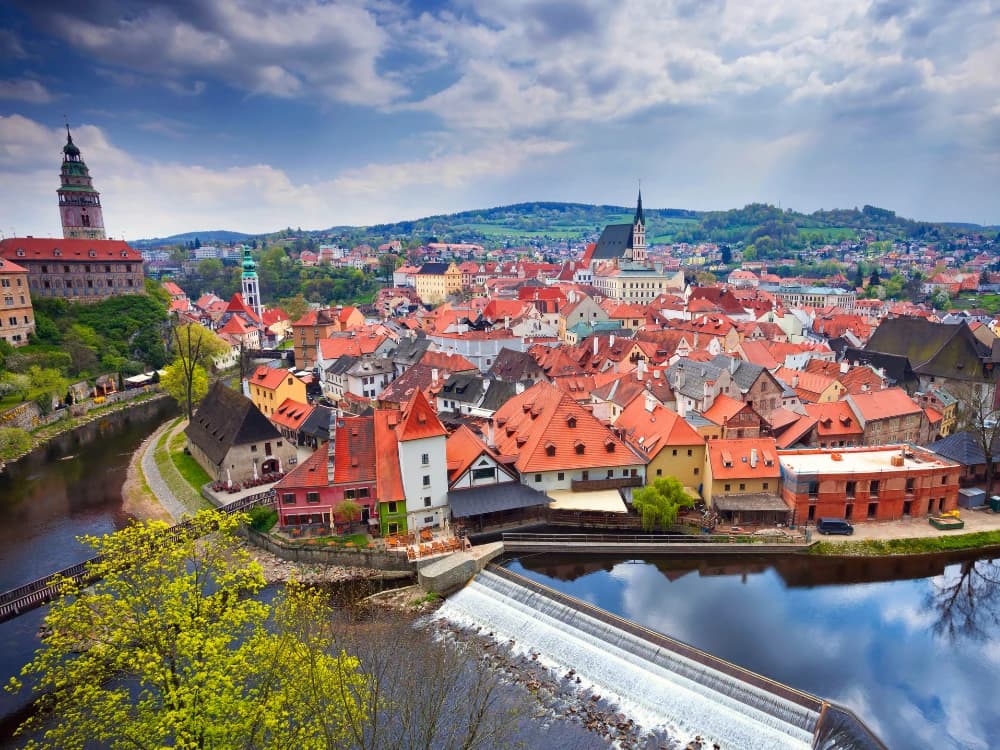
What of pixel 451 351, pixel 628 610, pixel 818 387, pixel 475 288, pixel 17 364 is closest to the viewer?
pixel 628 610

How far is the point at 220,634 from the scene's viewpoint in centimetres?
1973

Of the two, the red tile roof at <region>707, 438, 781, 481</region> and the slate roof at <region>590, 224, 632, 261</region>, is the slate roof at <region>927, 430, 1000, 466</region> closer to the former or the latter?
the red tile roof at <region>707, 438, 781, 481</region>

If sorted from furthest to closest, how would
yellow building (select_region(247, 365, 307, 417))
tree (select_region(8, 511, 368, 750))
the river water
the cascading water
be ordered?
1. yellow building (select_region(247, 365, 307, 417))
2. the river water
3. the cascading water
4. tree (select_region(8, 511, 368, 750))

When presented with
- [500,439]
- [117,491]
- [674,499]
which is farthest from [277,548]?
[674,499]

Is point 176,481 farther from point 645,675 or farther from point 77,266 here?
point 77,266

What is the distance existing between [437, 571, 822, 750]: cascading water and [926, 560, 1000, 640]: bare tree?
12.9 metres

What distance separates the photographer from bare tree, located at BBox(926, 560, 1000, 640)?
30.9 meters

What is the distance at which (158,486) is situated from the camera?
50.2 metres

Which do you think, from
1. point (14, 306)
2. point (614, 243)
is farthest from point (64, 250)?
point (614, 243)

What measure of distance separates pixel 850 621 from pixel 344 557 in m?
28.0

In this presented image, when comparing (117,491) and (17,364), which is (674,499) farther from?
(17,364)

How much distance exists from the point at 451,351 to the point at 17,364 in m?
50.5

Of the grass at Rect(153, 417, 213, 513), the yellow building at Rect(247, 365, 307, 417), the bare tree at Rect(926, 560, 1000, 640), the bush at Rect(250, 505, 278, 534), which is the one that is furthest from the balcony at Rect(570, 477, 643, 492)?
the yellow building at Rect(247, 365, 307, 417)

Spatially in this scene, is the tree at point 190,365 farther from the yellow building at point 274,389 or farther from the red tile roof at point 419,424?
the red tile roof at point 419,424
